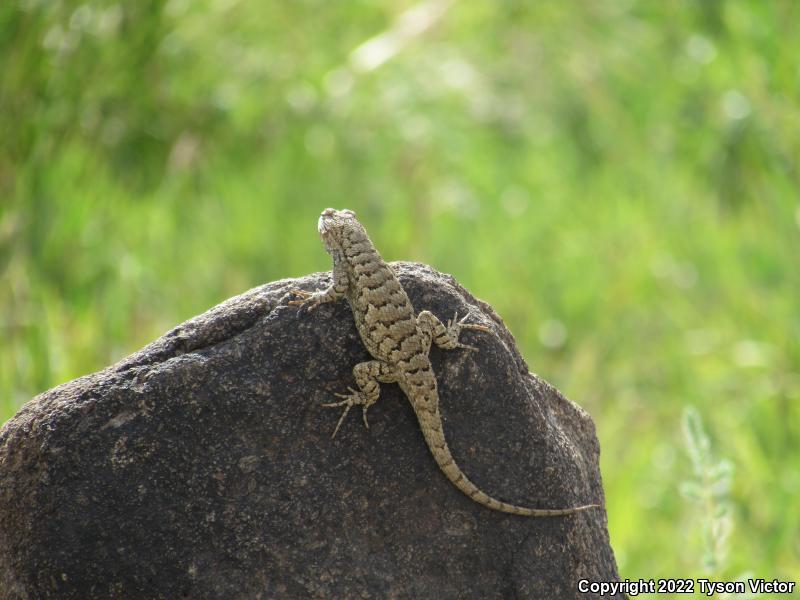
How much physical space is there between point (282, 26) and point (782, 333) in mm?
5667

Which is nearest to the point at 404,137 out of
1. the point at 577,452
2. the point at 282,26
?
the point at 282,26

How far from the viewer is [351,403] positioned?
4.06 metres

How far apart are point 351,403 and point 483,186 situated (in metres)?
6.63

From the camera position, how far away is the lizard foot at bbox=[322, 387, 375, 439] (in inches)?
158

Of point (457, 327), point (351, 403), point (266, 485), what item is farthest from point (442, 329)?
point (266, 485)

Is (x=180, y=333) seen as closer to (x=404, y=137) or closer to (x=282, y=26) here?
(x=404, y=137)

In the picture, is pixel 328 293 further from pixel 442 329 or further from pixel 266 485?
pixel 266 485

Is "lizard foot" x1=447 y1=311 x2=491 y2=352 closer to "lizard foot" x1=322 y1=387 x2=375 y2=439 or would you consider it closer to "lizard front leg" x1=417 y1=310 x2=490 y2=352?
"lizard front leg" x1=417 y1=310 x2=490 y2=352

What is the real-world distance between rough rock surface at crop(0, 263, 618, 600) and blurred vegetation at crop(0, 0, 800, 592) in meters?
2.85

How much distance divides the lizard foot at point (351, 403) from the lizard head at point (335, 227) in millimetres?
1118

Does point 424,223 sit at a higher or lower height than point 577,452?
higher

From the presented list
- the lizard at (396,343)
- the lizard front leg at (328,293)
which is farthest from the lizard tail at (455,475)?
the lizard front leg at (328,293)

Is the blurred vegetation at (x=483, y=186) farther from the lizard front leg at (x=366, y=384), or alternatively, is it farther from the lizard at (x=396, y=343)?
the lizard front leg at (x=366, y=384)

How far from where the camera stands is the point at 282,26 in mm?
10594
